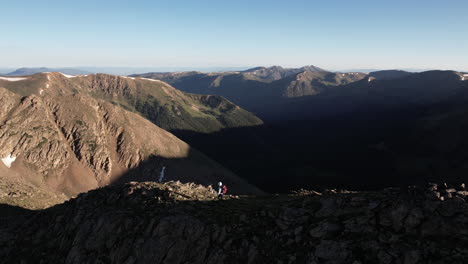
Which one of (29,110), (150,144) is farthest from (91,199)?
(150,144)

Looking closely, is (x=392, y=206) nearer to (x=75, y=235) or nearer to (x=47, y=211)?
(x=75, y=235)

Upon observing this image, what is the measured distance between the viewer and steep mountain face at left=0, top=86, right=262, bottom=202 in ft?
348

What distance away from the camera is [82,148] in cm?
12512

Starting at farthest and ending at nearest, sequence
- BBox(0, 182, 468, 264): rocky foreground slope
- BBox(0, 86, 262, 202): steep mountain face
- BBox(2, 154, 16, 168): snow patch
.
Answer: BBox(0, 86, 262, 202): steep mountain face → BBox(2, 154, 16, 168): snow patch → BBox(0, 182, 468, 264): rocky foreground slope

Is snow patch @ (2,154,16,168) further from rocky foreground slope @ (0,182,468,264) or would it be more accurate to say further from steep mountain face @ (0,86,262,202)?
rocky foreground slope @ (0,182,468,264)

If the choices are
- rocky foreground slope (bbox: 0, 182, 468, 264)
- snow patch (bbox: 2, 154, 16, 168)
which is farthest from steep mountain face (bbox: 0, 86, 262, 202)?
rocky foreground slope (bbox: 0, 182, 468, 264)

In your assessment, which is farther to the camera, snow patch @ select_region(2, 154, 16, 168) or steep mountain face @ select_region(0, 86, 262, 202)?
steep mountain face @ select_region(0, 86, 262, 202)

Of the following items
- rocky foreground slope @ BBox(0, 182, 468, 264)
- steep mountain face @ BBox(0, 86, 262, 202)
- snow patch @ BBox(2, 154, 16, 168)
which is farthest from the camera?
steep mountain face @ BBox(0, 86, 262, 202)

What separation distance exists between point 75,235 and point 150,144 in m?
122

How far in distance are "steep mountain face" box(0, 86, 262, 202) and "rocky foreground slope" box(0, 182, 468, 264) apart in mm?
72573

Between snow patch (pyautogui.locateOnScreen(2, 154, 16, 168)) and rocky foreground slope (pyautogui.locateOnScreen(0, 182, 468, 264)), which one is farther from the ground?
rocky foreground slope (pyautogui.locateOnScreen(0, 182, 468, 264))

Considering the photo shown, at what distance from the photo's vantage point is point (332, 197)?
26.3 metres

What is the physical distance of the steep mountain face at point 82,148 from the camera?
106m

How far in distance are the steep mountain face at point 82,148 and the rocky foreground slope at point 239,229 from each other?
72.6 metres
